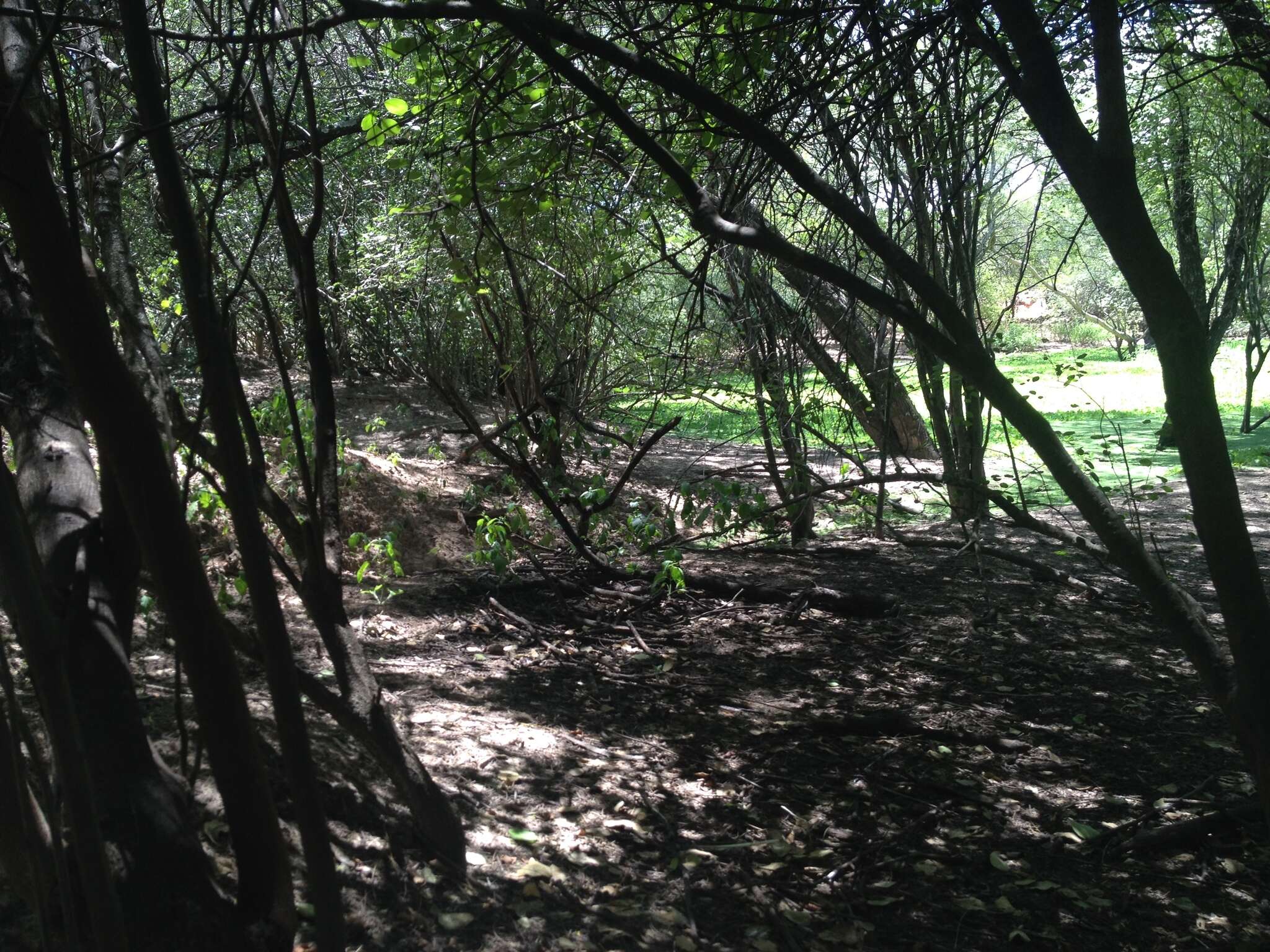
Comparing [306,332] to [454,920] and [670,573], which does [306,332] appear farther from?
[670,573]

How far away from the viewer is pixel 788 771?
378 cm

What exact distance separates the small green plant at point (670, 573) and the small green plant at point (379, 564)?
1.46 m

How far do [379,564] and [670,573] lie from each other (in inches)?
88.7

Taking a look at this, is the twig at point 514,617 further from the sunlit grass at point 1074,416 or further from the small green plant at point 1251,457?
the small green plant at point 1251,457

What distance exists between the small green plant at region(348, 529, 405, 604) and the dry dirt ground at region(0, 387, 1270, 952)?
0.10 metres

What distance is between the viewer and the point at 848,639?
5.39 metres

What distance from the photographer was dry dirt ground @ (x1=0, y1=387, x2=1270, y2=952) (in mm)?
2756

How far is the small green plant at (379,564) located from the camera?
219 inches

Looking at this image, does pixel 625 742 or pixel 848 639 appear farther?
pixel 848 639

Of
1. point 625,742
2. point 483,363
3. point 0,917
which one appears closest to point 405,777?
point 0,917

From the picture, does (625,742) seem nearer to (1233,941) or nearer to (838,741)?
(838,741)

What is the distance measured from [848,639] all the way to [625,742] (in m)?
1.85

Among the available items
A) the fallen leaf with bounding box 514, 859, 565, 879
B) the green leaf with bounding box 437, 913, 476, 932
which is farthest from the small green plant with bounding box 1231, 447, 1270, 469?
the green leaf with bounding box 437, 913, 476, 932

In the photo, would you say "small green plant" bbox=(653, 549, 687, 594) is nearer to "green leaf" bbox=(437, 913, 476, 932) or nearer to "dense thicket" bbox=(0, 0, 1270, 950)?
"dense thicket" bbox=(0, 0, 1270, 950)
